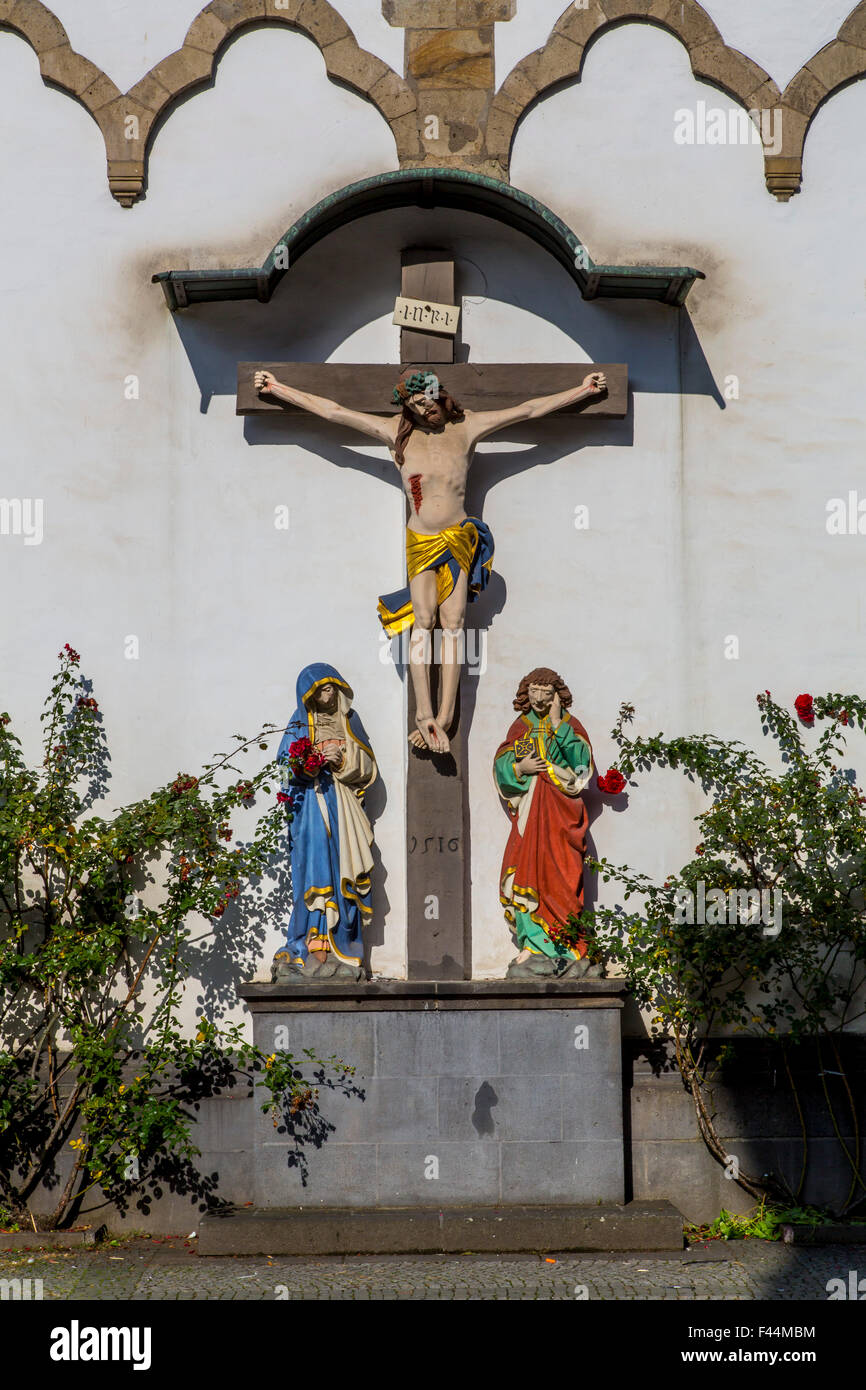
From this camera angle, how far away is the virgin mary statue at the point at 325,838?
771 centimetres

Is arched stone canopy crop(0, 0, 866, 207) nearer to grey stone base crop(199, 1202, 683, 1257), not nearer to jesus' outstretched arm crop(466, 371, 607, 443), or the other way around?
jesus' outstretched arm crop(466, 371, 607, 443)

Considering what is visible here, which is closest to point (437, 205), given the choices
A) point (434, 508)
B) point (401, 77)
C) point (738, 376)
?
point (401, 77)

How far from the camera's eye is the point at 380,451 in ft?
27.6

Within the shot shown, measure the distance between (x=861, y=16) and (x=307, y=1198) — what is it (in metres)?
6.44

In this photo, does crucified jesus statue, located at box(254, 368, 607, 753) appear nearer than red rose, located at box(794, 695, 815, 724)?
Yes

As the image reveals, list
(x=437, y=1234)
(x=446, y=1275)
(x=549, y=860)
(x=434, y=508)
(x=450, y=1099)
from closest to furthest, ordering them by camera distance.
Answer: (x=446, y=1275) → (x=437, y=1234) → (x=450, y=1099) → (x=549, y=860) → (x=434, y=508)

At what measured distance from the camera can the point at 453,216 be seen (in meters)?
8.41

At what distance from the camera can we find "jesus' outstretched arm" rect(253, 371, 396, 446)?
814cm

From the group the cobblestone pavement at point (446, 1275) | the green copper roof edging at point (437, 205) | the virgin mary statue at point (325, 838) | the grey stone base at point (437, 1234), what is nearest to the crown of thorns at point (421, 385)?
the green copper roof edging at point (437, 205)

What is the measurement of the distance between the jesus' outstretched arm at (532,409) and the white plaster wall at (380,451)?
27 cm

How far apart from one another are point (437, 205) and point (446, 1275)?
16.6 ft

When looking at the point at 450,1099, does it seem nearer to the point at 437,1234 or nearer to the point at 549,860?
the point at 437,1234

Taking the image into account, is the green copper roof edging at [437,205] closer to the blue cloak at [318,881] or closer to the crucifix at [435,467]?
the crucifix at [435,467]

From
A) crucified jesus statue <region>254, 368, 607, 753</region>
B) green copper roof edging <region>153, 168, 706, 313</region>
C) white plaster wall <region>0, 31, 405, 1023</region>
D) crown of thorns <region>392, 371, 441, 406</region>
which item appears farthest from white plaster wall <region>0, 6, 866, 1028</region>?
crown of thorns <region>392, 371, 441, 406</region>
